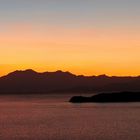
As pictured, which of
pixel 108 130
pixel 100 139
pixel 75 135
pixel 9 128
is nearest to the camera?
pixel 100 139

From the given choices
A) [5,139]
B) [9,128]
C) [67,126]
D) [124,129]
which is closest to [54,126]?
[67,126]

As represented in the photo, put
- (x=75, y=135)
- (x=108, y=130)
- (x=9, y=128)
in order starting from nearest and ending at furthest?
(x=75, y=135)
(x=108, y=130)
(x=9, y=128)

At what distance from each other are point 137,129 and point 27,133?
16901 millimetres

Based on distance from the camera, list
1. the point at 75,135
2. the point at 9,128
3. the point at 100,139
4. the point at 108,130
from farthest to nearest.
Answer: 1. the point at 9,128
2. the point at 108,130
3. the point at 75,135
4. the point at 100,139

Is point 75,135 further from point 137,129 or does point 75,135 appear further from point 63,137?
point 137,129

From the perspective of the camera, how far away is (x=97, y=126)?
89.2 metres

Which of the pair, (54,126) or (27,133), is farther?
(54,126)

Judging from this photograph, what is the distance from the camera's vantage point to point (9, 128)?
88125 millimetres

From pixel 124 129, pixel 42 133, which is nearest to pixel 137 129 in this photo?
pixel 124 129

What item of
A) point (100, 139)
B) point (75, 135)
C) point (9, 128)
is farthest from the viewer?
point (9, 128)

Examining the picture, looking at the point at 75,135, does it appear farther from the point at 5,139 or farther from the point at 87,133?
the point at 5,139

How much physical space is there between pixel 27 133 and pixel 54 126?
485 inches

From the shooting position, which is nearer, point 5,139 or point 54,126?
point 5,139

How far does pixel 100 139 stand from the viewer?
69750 mm
